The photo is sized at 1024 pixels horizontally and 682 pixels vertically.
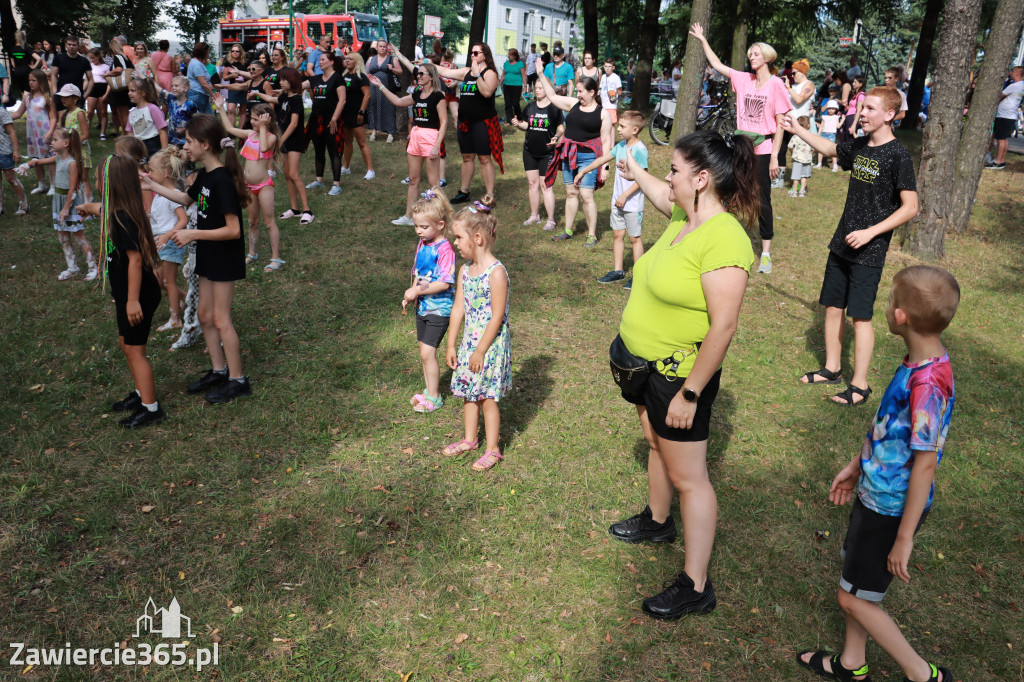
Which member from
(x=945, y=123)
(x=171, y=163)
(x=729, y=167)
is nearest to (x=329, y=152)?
(x=171, y=163)

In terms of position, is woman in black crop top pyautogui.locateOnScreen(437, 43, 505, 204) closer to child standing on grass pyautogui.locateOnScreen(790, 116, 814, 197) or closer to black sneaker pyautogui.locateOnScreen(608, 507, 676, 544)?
child standing on grass pyautogui.locateOnScreen(790, 116, 814, 197)

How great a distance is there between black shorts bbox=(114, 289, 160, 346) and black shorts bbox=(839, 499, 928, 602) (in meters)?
4.50

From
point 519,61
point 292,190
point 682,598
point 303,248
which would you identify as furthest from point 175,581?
point 519,61

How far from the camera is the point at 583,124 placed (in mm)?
8953

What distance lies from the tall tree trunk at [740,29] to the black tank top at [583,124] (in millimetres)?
10369

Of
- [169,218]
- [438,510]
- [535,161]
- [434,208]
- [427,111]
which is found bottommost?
[438,510]

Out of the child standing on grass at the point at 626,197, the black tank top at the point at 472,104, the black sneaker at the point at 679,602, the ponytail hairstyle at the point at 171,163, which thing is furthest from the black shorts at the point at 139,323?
the black tank top at the point at 472,104

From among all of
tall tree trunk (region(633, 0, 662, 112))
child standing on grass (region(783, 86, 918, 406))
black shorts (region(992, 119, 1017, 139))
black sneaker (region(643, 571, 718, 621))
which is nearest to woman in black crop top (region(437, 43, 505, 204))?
child standing on grass (region(783, 86, 918, 406))

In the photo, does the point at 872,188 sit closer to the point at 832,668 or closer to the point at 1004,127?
the point at 832,668

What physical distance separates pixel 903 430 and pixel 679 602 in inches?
55.2

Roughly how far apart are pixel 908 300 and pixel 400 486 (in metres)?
3.11

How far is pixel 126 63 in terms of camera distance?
17047mm

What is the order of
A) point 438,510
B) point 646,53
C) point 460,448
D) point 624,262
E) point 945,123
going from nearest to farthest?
point 438,510
point 460,448
point 945,123
point 624,262
point 646,53

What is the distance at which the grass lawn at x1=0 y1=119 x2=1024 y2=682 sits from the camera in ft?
11.0
